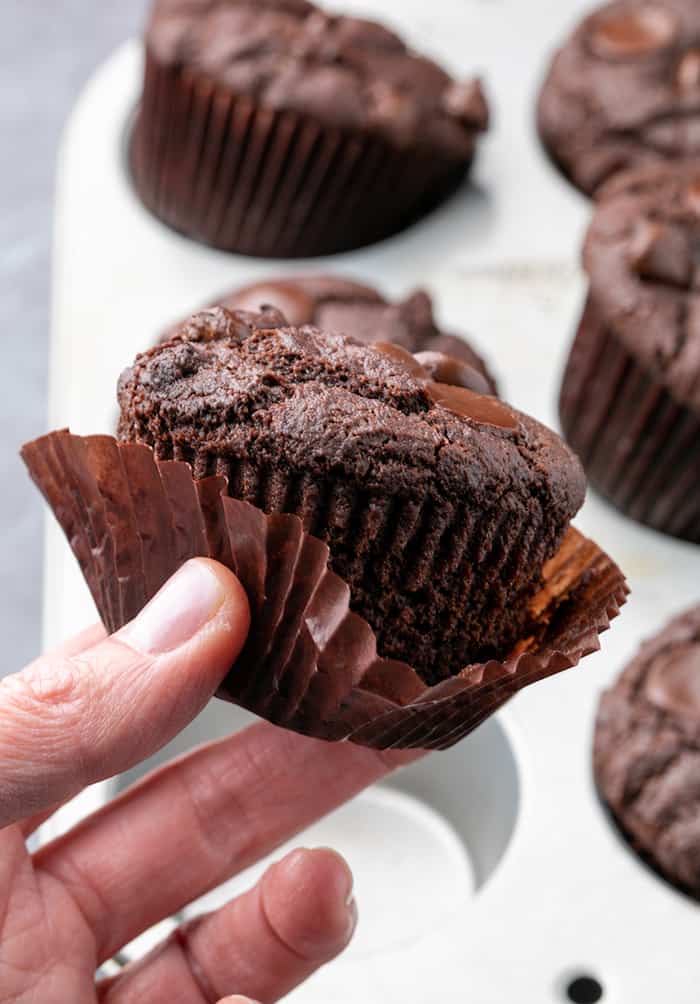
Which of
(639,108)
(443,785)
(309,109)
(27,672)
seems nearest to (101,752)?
(27,672)

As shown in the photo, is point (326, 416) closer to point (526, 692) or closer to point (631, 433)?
point (526, 692)

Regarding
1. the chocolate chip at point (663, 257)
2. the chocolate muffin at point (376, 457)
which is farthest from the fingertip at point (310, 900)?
the chocolate chip at point (663, 257)

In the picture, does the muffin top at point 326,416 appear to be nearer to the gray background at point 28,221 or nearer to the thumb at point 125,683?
the thumb at point 125,683

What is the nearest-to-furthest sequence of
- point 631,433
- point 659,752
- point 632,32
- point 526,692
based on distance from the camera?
point 659,752, point 526,692, point 631,433, point 632,32

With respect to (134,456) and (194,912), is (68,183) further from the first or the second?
(134,456)

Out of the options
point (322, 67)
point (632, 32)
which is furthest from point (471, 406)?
point (632, 32)

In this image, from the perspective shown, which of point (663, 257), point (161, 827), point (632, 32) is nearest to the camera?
point (161, 827)

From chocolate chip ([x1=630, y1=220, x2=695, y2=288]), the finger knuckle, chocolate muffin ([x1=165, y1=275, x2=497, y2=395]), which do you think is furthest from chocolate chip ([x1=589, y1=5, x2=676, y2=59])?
the finger knuckle
